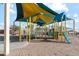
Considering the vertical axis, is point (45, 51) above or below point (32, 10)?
below

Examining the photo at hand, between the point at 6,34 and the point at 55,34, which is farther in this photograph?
the point at 55,34

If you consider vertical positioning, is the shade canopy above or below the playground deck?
above

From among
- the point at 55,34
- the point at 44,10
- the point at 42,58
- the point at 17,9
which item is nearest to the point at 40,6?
the point at 44,10

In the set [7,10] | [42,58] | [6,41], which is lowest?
[42,58]

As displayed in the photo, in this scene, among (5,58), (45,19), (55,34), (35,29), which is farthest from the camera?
(35,29)

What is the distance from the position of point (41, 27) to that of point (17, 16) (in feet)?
25.9

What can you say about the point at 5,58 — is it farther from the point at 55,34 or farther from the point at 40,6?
the point at 55,34

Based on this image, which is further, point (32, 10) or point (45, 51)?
point (32, 10)

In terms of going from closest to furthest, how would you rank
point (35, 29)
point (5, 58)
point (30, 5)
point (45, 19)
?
1. point (5, 58)
2. point (30, 5)
3. point (45, 19)
4. point (35, 29)

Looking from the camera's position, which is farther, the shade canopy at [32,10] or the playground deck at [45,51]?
the shade canopy at [32,10]

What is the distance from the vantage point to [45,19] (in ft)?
67.4

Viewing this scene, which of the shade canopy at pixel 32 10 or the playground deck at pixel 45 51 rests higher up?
the shade canopy at pixel 32 10

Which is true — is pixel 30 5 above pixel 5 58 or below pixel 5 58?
above

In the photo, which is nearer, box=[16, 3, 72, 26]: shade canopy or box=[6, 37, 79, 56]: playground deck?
box=[6, 37, 79, 56]: playground deck
